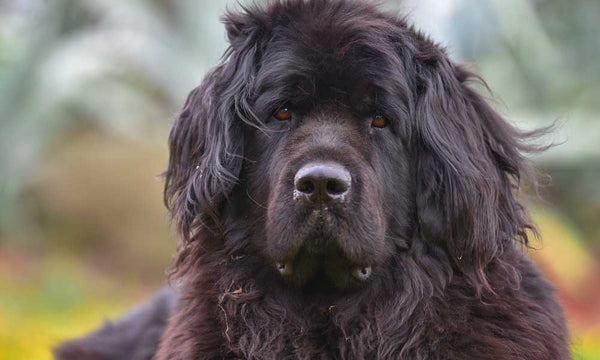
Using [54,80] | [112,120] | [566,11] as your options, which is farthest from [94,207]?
[566,11]

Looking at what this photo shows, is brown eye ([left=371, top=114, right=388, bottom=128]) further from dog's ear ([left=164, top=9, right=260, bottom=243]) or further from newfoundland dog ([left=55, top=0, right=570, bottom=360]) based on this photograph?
dog's ear ([left=164, top=9, right=260, bottom=243])

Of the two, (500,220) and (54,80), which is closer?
(500,220)

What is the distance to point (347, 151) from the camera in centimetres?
353

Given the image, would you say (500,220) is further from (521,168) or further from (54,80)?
(54,80)

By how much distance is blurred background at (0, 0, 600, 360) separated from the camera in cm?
1132

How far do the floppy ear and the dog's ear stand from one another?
796 millimetres

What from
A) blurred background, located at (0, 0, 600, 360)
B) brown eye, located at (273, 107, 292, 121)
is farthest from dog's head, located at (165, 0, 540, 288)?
blurred background, located at (0, 0, 600, 360)

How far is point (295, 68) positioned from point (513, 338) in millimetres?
1492

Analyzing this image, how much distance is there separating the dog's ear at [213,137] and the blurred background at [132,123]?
6730mm

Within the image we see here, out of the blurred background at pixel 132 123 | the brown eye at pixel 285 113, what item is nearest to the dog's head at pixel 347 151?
the brown eye at pixel 285 113

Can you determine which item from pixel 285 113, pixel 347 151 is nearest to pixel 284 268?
pixel 347 151

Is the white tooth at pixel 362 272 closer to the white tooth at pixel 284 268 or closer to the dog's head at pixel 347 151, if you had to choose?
the dog's head at pixel 347 151

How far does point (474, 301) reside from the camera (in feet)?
12.1

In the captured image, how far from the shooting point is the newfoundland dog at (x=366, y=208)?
142 inches
